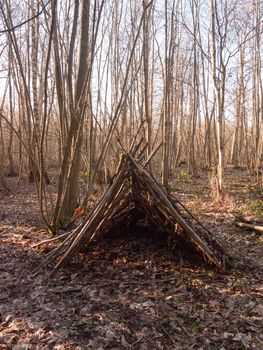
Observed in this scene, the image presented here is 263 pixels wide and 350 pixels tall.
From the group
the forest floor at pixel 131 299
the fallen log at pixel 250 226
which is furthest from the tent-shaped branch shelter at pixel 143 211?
the fallen log at pixel 250 226

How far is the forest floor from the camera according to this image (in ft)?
7.75

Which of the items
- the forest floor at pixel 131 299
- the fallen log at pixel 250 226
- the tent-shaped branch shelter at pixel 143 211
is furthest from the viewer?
the fallen log at pixel 250 226

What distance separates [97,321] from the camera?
256 cm

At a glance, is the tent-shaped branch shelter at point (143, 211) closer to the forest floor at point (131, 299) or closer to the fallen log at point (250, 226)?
the forest floor at point (131, 299)

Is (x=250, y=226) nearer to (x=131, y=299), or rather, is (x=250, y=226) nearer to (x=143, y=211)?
(x=143, y=211)

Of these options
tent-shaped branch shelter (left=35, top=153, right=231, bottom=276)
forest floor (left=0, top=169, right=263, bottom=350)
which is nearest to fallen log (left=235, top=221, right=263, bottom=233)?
forest floor (left=0, top=169, right=263, bottom=350)

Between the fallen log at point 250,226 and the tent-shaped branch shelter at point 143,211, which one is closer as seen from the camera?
the tent-shaped branch shelter at point 143,211

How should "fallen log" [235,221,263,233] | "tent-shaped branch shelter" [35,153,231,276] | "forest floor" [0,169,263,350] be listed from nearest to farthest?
"forest floor" [0,169,263,350] < "tent-shaped branch shelter" [35,153,231,276] < "fallen log" [235,221,263,233]

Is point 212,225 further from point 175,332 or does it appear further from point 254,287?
point 175,332

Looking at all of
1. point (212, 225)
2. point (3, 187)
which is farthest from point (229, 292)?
point (3, 187)

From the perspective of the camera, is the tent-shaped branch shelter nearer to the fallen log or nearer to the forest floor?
the forest floor

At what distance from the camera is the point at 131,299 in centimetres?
287

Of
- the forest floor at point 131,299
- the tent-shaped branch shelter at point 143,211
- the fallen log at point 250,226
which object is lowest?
the forest floor at point 131,299

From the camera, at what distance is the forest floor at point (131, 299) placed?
2361mm
